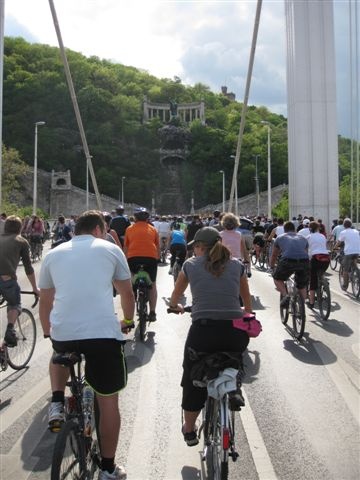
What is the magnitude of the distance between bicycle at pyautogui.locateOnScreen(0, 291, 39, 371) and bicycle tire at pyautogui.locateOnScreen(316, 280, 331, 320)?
5.30 metres

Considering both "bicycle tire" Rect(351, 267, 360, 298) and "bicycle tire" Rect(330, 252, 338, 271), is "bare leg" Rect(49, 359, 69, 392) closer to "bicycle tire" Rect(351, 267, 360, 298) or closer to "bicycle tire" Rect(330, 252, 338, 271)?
"bicycle tire" Rect(351, 267, 360, 298)

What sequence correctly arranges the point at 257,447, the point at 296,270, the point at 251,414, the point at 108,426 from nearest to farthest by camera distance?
the point at 108,426, the point at 257,447, the point at 251,414, the point at 296,270

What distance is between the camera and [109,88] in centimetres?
13762

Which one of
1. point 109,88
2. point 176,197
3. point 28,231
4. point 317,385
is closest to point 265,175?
point 176,197

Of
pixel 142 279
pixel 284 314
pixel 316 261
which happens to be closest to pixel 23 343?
pixel 142 279

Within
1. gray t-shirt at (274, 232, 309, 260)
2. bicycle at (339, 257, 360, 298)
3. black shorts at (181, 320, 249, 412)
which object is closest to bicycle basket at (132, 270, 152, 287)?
gray t-shirt at (274, 232, 309, 260)

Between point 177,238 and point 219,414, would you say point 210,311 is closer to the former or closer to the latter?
point 219,414

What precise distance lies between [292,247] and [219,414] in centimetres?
612

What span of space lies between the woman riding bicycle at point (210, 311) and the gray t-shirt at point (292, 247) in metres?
5.31

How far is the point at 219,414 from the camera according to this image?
157 inches

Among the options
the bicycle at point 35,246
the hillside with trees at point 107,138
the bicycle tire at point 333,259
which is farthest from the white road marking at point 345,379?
the hillside with trees at point 107,138

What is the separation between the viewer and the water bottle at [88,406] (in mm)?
3936

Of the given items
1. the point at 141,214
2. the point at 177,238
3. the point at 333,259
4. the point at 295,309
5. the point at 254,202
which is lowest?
the point at 295,309

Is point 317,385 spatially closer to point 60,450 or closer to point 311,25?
point 60,450
